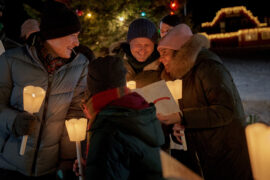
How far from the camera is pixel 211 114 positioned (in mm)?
2326

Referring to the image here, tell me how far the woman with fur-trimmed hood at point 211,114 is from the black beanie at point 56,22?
1.13 m

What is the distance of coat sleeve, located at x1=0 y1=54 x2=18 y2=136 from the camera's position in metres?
2.27

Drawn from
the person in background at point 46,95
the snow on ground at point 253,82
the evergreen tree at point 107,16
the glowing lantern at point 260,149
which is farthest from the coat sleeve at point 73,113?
the snow on ground at point 253,82

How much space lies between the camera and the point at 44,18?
2.58 m

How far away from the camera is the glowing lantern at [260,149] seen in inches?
49.1

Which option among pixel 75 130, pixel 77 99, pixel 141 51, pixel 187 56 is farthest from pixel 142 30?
pixel 75 130

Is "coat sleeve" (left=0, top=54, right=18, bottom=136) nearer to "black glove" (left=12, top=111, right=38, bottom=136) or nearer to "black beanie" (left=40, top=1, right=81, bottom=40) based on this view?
"black glove" (left=12, top=111, right=38, bottom=136)

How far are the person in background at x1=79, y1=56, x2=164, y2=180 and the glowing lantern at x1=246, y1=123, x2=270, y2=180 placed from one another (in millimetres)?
597

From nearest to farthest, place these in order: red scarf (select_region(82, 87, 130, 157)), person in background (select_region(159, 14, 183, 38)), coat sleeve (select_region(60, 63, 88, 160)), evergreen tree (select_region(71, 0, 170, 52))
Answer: red scarf (select_region(82, 87, 130, 157)) → coat sleeve (select_region(60, 63, 88, 160)) → person in background (select_region(159, 14, 183, 38)) → evergreen tree (select_region(71, 0, 170, 52))

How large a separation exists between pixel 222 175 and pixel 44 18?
7.67 feet

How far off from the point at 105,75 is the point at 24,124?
2.84ft

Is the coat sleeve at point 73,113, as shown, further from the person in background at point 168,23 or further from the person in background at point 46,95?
the person in background at point 168,23

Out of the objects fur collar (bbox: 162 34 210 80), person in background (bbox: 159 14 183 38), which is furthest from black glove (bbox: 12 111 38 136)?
person in background (bbox: 159 14 183 38)

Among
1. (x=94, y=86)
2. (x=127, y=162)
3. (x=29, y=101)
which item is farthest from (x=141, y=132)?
(x=29, y=101)
